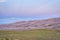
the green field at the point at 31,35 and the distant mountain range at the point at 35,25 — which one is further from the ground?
the distant mountain range at the point at 35,25

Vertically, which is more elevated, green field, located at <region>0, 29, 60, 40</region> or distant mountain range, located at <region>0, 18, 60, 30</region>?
distant mountain range, located at <region>0, 18, 60, 30</region>

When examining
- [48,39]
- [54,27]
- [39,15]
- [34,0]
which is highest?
[34,0]

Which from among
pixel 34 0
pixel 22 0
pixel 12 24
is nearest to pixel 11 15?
pixel 12 24

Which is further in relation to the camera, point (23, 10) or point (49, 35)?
point (23, 10)

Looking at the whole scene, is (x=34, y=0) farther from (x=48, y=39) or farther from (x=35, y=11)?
(x=48, y=39)
